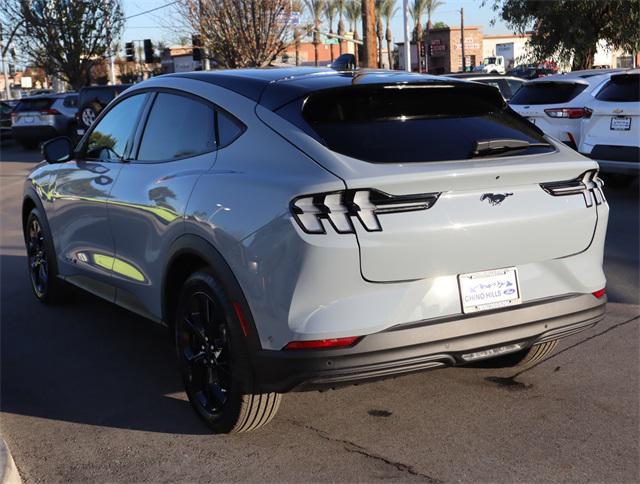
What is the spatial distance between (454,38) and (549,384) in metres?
79.1

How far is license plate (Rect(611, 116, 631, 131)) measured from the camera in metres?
10.5

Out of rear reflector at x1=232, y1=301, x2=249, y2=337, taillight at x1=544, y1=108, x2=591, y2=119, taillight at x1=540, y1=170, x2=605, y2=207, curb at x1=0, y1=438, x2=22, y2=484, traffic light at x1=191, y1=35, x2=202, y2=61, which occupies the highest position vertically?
traffic light at x1=191, y1=35, x2=202, y2=61

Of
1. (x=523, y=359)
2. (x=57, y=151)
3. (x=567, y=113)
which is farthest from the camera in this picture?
(x=567, y=113)

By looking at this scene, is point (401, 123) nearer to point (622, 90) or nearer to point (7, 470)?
point (7, 470)

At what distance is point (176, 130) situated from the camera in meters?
4.55

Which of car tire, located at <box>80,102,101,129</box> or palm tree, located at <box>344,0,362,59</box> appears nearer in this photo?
car tire, located at <box>80,102,101,129</box>

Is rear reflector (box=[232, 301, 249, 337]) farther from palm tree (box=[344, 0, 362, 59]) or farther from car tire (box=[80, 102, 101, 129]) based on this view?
palm tree (box=[344, 0, 362, 59])

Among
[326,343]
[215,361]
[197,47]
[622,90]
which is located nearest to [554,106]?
[622,90]

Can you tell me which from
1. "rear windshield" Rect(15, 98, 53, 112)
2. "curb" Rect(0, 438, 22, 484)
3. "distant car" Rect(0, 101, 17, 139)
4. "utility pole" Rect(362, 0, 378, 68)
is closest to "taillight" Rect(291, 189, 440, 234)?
"curb" Rect(0, 438, 22, 484)

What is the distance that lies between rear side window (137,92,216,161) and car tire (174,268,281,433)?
74cm

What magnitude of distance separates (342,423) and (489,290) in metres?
1.10

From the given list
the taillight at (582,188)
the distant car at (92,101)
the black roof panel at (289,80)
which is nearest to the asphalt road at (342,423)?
the taillight at (582,188)

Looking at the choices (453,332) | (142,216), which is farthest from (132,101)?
(453,332)

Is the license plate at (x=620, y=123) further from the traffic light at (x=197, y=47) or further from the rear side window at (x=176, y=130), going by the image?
the traffic light at (x=197, y=47)
